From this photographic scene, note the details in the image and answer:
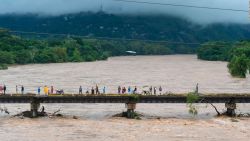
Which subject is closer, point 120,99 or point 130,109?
point 130,109

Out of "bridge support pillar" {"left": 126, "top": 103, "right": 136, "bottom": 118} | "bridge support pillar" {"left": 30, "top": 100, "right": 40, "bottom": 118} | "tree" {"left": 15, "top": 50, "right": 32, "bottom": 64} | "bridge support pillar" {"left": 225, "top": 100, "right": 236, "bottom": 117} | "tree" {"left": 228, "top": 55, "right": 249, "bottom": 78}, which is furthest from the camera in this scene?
"tree" {"left": 15, "top": 50, "right": 32, "bottom": 64}

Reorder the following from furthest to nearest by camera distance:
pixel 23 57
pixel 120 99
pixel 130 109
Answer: pixel 23 57, pixel 120 99, pixel 130 109

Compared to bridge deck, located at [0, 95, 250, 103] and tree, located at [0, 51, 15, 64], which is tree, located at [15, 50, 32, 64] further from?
bridge deck, located at [0, 95, 250, 103]

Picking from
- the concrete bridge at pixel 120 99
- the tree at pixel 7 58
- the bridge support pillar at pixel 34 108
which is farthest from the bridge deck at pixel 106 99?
the tree at pixel 7 58

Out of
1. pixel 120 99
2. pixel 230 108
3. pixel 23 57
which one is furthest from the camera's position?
pixel 23 57

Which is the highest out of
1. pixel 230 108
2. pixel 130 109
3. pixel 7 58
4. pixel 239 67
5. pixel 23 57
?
pixel 23 57

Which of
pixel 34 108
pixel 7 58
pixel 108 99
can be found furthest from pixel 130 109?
pixel 7 58

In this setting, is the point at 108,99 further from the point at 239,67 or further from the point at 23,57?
the point at 23,57

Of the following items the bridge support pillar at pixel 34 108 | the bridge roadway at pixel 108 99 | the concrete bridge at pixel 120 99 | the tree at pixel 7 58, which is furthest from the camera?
the tree at pixel 7 58

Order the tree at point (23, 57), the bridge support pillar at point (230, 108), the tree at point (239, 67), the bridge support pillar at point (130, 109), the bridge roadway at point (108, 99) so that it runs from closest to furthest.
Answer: the bridge roadway at point (108, 99) < the bridge support pillar at point (130, 109) < the bridge support pillar at point (230, 108) < the tree at point (239, 67) < the tree at point (23, 57)

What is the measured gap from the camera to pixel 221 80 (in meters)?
102

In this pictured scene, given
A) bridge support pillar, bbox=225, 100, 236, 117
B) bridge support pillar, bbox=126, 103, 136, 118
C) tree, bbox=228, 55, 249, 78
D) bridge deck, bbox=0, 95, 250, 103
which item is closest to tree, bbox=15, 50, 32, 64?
tree, bbox=228, 55, 249, 78

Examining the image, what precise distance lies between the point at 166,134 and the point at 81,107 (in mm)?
19490

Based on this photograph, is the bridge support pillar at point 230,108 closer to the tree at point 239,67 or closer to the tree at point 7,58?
the tree at point 239,67
